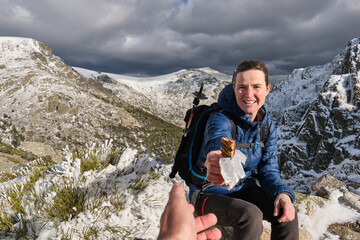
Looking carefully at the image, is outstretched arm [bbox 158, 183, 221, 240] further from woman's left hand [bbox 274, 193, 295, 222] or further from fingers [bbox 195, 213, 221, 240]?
woman's left hand [bbox 274, 193, 295, 222]

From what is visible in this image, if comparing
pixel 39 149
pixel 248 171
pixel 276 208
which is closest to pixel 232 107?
pixel 248 171

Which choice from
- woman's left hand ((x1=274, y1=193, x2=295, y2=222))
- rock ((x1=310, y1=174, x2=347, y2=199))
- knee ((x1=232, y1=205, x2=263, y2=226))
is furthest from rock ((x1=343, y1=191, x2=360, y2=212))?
knee ((x1=232, y1=205, x2=263, y2=226))

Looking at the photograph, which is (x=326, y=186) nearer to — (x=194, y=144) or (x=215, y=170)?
(x=194, y=144)

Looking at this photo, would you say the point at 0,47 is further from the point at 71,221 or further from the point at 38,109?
the point at 71,221

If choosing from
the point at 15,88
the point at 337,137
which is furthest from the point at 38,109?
the point at 337,137

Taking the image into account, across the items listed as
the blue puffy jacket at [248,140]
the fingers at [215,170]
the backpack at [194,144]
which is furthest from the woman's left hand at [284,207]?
the fingers at [215,170]

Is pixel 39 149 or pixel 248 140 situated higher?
pixel 248 140
